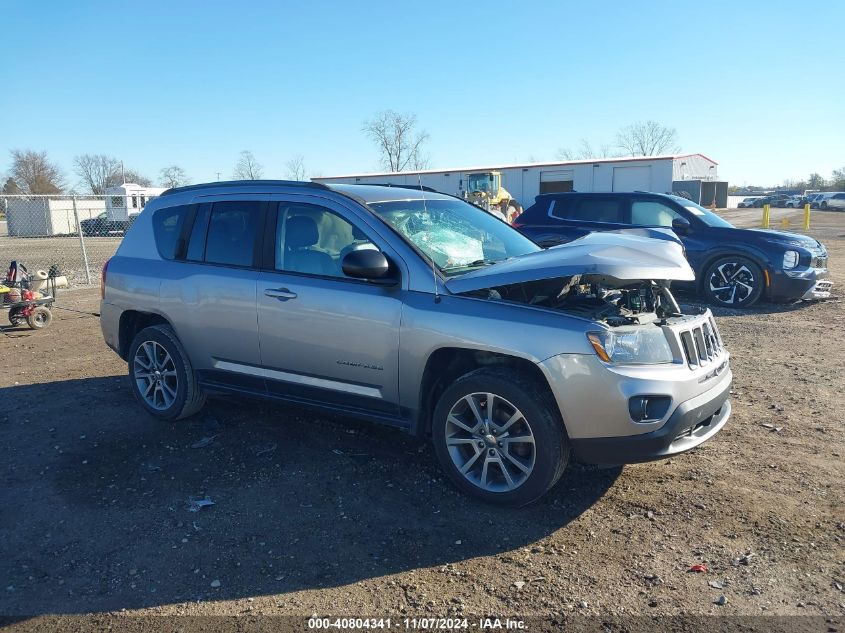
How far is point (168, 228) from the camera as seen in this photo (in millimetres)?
5480

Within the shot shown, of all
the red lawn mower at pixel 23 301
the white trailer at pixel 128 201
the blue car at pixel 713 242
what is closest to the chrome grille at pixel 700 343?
the blue car at pixel 713 242

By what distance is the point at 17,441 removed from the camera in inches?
203

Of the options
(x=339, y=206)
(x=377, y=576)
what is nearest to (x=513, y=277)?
(x=339, y=206)

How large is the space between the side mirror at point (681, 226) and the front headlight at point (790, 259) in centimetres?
144

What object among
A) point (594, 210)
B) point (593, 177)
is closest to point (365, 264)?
point (594, 210)

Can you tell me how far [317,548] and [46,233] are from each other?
36.5 metres

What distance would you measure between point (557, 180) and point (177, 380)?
109 ft

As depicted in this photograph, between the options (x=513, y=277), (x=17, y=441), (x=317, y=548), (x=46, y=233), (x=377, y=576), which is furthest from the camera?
(x=46, y=233)

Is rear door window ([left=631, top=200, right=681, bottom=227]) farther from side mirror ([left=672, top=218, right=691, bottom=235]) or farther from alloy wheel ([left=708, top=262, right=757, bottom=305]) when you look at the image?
alloy wheel ([left=708, top=262, right=757, bottom=305])

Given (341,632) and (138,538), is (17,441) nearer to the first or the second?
(138,538)

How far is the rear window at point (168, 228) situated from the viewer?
17.7ft

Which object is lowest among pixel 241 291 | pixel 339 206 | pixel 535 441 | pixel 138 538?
pixel 138 538

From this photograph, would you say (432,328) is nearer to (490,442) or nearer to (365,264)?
(365,264)

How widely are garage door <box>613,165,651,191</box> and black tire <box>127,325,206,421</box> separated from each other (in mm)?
31115
